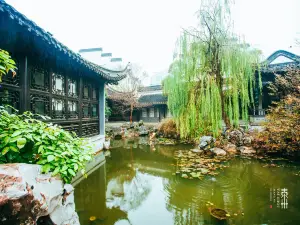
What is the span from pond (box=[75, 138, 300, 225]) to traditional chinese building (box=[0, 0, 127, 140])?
1.91 m

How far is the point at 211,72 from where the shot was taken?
5.75 meters

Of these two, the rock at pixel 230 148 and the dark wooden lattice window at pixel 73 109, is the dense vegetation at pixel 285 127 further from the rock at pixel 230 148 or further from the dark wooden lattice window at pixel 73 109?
the dark wooden lattice window at pixel 73 109

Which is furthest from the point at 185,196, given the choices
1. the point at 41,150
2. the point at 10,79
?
the point at 10,79

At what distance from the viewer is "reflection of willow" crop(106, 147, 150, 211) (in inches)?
113

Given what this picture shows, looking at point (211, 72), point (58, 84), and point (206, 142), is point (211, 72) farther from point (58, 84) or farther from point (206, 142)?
point (58, 84)

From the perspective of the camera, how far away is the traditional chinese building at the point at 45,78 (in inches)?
105

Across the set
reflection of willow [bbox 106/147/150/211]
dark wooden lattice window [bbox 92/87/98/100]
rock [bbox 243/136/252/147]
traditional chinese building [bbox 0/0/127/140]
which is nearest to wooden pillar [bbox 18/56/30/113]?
traditional chinese building [bbox 0/0/127/140]

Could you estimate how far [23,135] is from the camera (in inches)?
58.6

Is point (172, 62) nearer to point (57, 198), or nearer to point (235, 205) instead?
point (235, 205)

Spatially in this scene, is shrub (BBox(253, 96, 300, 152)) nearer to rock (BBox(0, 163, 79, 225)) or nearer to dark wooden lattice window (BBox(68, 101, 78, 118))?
rock (BBox(0, 163, 79, 225))

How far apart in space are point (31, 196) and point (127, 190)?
2.40m

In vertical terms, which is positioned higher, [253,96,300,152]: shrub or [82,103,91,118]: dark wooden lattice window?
[82,103,91,118]: dark wooden lattice window

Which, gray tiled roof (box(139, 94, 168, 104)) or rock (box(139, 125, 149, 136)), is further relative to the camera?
gray tiled roof (box(139, 94, 168, 104))

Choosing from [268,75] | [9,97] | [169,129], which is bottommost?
[169,129]
